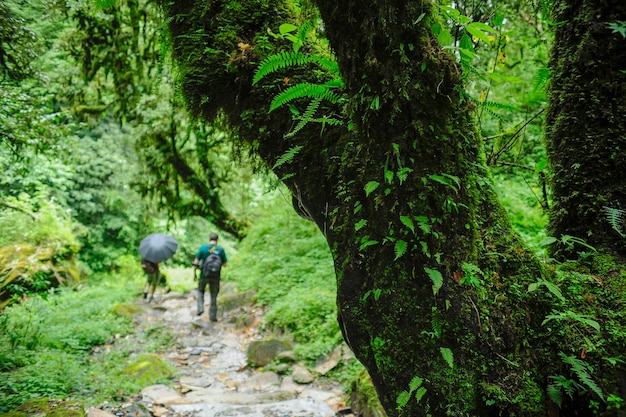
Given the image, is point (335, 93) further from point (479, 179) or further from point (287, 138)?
point (479, 179)

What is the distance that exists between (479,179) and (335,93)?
2.89 ft

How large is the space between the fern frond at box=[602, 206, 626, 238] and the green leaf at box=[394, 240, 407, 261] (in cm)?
113

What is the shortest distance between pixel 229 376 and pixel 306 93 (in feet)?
20.1

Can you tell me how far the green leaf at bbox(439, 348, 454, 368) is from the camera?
6.21ft

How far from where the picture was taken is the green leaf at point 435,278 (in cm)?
189

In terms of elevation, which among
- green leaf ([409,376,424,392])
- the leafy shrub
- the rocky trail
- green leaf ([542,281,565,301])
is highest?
green leaf ([542,281,565,301])

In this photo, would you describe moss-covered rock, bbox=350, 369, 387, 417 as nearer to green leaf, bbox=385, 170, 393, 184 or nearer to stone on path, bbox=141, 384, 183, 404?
stone on path, bbox=141, 384, 183, 404

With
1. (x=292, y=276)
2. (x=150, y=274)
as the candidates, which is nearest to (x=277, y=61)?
(x=292, y=276)

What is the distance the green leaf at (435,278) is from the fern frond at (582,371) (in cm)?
68

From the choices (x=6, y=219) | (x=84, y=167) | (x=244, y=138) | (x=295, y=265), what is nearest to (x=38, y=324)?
(x=6, y=219)

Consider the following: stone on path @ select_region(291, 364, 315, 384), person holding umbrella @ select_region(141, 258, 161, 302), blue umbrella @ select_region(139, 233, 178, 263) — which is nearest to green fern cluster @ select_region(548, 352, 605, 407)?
stone on path @ select_region(291, 364, 315, 384)

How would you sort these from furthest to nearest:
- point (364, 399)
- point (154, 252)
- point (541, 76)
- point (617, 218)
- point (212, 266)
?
point (154, 252) → point (212, 266) → point (364, 399) → point (541, 76) → point (617, 218)

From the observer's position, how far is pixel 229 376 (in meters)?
7.12

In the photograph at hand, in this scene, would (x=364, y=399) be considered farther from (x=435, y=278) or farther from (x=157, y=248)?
(x=157, y=248)
